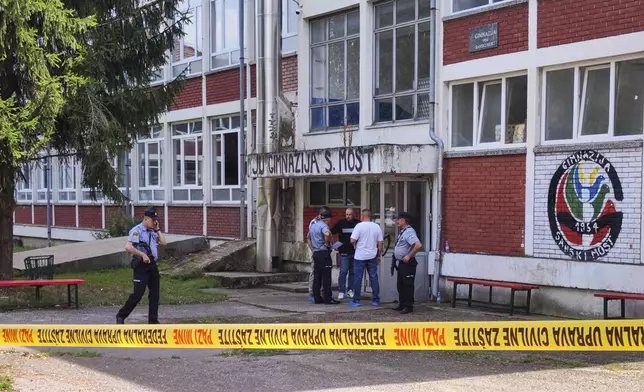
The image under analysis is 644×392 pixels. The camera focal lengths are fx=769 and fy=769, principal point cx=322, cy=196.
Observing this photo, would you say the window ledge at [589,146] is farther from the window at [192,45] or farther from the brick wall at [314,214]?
the window at [192,45]

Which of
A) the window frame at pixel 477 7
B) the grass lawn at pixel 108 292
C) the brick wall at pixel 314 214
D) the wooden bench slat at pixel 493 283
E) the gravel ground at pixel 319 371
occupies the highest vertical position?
the window frame at pixel 477 7

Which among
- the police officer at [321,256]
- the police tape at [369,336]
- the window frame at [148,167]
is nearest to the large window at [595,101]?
the police officer at [321,256]

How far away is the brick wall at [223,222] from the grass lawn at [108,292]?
9.79 feet

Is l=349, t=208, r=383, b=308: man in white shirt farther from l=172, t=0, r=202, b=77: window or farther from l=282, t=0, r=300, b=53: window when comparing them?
l=172, t=0, r=202, b=77: window

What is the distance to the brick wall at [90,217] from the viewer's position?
25516 mm

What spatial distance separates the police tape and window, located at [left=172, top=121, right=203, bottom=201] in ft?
40.9

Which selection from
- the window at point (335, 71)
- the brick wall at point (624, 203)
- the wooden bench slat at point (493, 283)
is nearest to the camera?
the brick wall at point (624, 203)

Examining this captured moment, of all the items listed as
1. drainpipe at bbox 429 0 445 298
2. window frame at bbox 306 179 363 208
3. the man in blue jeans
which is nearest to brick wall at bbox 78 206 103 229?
window frame at bbox 306 179 363 208

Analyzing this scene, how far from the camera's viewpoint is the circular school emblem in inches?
441

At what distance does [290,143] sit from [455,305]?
5719 millimetres

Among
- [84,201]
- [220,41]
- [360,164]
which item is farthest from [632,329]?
[84,201]

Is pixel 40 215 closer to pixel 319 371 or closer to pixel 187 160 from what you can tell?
pixel 187 160

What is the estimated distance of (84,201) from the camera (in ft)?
86.4

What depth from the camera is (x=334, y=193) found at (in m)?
16.3
